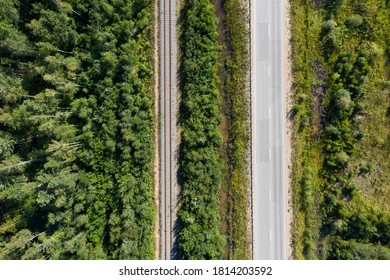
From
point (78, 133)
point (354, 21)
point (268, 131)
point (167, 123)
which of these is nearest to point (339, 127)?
point (268, 131)

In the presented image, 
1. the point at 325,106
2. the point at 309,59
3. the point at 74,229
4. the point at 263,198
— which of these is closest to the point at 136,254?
the point at 74,229

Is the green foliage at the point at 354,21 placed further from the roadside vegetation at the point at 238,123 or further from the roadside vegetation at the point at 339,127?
the roadside vegetation at the point at 238,123

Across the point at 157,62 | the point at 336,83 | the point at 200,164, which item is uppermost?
the point at 157,62

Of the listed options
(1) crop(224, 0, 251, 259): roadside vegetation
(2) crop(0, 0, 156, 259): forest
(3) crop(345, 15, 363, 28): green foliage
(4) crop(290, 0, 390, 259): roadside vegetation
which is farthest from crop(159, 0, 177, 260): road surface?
(3) crop(345, 15, 363, 28): green foliage

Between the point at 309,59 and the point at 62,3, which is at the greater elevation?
the point at 62,3

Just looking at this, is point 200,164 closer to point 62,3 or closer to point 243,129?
point 243,129

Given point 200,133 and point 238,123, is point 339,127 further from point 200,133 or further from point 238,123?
point 200,133
